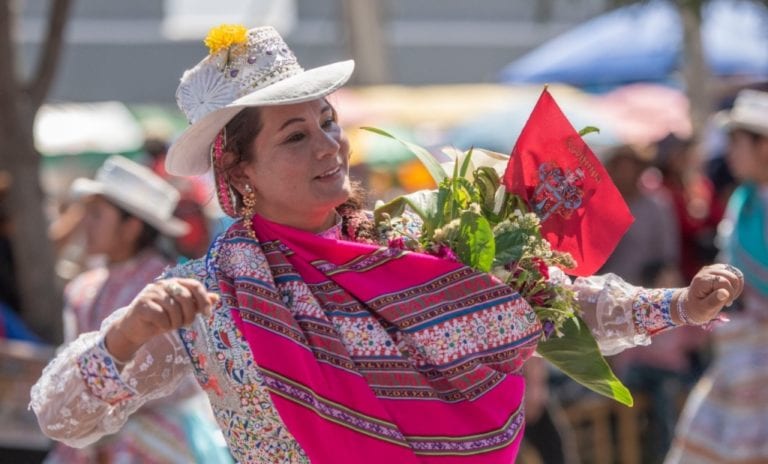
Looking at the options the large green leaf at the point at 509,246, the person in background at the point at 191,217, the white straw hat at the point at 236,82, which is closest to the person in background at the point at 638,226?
the person in background at the point at 191,217

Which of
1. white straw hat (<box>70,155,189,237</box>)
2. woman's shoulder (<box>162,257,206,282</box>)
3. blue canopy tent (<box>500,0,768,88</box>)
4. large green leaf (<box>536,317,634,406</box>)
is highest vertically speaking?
woman's shoulder (<box>162,257,206,282</box>)

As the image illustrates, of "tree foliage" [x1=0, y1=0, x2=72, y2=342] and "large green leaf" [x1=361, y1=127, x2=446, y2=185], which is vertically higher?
"large green leaf" [x1=361, y1=127, x2=446, y2=185]

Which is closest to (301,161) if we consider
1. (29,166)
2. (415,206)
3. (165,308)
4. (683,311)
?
(415,206)

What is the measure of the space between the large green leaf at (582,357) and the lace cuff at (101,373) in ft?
2.94

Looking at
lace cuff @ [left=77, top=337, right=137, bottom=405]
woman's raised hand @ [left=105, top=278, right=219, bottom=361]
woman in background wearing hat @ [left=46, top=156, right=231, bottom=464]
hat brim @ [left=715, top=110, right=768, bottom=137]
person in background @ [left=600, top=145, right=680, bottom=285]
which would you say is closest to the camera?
woman's raised hand @ [left=105, top=278, right=219, bottom=361]

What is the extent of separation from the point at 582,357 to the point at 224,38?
1.00 metres

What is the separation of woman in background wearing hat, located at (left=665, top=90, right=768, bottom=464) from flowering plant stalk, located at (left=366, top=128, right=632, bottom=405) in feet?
11.7

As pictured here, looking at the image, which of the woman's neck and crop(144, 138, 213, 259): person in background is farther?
crop(144, 138, 213, 259): person in background

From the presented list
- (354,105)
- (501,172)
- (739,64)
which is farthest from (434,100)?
(501,172)

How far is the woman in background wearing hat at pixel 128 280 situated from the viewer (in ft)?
18.5

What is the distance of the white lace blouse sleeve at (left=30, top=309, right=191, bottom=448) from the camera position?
2953 mm

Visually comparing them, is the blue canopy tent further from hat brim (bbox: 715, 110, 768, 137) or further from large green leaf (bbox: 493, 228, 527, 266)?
large green leaf (bbox: 493, 228, 527, 266)

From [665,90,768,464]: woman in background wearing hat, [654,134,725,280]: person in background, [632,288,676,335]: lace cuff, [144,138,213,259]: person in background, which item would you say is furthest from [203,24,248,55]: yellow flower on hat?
[654,134,725,280]: person in background

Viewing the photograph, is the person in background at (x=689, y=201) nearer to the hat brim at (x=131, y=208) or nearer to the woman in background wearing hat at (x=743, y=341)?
the woman in background wearing hat at (x=743, y=341)
